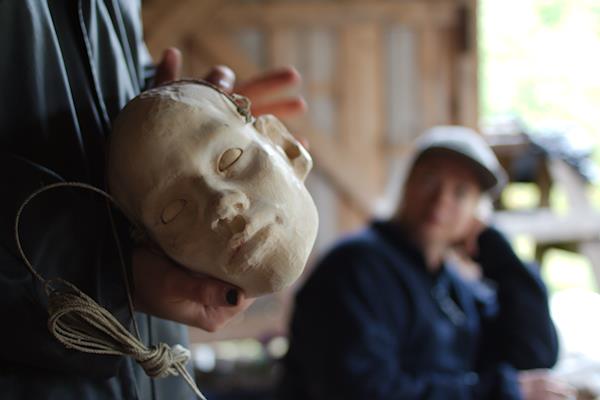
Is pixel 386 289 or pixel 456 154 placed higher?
pixel 456 154

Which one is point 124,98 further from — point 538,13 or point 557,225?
point 538,13

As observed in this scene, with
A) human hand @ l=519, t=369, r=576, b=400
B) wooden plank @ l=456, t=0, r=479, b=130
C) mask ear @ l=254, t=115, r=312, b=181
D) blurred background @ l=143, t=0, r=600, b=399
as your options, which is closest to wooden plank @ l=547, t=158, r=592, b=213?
blurred background @ l=143, t=0, r=600, b=399

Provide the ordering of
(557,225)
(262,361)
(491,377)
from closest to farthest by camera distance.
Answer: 1. (491,377)
2. (557,225)
3. (262,361)

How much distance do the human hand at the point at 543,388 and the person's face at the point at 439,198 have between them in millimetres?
454

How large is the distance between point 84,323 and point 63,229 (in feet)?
0.28

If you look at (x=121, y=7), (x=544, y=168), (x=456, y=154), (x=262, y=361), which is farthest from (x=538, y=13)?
(x=121, y=7)

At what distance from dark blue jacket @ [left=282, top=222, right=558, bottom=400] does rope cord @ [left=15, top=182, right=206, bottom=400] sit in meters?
1.44

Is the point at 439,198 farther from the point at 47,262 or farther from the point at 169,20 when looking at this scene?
the point at 169,20

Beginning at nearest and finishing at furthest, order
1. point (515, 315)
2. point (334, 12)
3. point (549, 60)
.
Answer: point (515, 315), point (334, 12), point (549, 60)

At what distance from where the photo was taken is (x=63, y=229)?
68 centimetres

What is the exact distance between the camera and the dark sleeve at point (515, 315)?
2357 millimetres

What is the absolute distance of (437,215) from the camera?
225 cm

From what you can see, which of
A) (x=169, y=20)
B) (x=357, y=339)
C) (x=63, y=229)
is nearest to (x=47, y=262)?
(x=63, y=229)

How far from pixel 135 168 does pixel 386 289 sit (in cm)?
156
